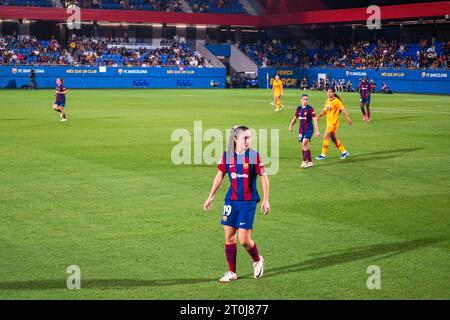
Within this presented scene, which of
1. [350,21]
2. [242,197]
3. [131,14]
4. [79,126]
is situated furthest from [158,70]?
[242,197]

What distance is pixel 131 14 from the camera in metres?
80.8

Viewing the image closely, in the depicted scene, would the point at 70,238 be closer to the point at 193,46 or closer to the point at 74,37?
the point at 74,37

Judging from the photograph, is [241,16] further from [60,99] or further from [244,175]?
[244,175]

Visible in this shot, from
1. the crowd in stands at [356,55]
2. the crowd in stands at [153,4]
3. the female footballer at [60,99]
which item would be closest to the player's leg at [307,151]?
the female footballer at [60,99]

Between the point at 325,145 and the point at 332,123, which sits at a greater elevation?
the point at 332,123

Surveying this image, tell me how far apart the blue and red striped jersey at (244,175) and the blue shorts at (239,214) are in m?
0.06

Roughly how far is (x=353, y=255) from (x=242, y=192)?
7.79 feet

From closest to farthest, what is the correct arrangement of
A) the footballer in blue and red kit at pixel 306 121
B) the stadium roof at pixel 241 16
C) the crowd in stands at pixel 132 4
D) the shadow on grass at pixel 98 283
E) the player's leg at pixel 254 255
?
the shadow on grass at pixel 98 283 < the player's leg at pixel 254 255 < the footballer in blue and red kit at pixel 306 121 < the stadium roof at pixel 241 16 < the crowd in stands at pixel 132 4

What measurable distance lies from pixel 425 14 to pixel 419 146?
4815 centimetres

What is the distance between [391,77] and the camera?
A: 228ft

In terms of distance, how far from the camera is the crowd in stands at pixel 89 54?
237 feet

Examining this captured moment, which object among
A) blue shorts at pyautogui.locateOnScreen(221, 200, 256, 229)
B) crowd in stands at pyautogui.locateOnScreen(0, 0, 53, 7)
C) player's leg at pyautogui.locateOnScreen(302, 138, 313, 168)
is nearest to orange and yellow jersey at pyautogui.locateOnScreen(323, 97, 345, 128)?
player's leg at pyautogui.locateOnScreen(302, 138, 313, 168)

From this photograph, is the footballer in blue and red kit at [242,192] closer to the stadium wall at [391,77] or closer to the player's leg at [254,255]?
the player's leg at [254,255]

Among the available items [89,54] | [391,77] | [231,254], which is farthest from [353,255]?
[89,54]
